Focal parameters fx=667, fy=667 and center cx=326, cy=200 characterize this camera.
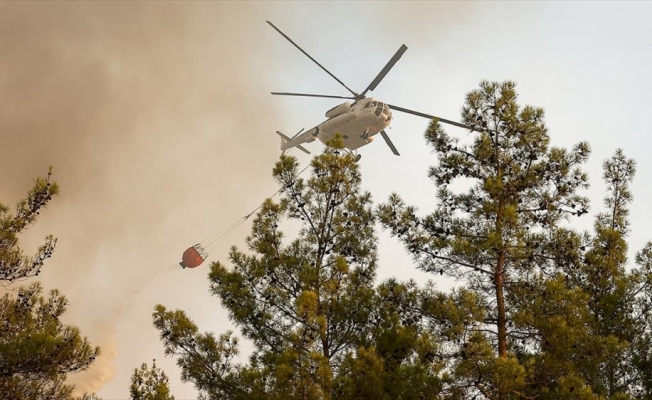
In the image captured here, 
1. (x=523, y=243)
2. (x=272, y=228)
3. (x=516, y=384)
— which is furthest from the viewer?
(x=272, y=228)

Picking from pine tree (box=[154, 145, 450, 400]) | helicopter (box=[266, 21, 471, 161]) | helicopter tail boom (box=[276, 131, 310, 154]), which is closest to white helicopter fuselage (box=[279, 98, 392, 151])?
helicopter (box=[266, 21, 471, 161])

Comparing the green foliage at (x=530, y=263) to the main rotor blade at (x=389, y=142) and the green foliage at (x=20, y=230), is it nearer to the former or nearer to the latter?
the green foliage at (x=20, y=230)

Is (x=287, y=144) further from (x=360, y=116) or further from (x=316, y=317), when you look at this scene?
(x=316, y=317)

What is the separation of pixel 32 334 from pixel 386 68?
20.4 meters

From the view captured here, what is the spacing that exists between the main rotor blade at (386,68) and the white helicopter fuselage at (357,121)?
108 centimetres

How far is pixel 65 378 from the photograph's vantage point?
18.0m

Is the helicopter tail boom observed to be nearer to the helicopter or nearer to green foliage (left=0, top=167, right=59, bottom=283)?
the helicopter

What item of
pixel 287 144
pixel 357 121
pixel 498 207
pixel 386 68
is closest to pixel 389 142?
pixel 357 121

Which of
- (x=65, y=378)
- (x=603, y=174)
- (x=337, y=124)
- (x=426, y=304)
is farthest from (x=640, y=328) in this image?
(x=337, y=124)

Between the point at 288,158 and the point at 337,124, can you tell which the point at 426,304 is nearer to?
the point at 288,158

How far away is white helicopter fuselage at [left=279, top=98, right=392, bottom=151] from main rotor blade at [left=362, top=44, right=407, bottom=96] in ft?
3.54

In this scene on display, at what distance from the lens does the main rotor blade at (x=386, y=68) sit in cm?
2959

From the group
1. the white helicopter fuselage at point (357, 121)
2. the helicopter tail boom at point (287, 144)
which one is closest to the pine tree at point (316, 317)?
the white helicopter fuselage at point (357, 121)

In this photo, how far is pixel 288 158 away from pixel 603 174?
826 cm
